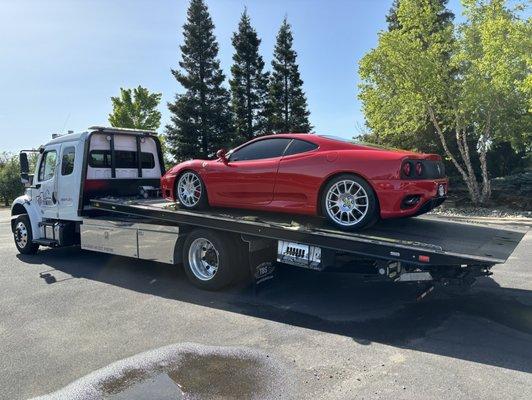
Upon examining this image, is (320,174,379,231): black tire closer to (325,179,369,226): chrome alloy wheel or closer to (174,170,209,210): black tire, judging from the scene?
(325,179,369,226): chrome alloy wheel

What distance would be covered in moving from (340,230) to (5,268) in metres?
6.32

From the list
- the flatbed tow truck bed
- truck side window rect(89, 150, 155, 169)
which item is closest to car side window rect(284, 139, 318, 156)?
the flatbed tow truck bed

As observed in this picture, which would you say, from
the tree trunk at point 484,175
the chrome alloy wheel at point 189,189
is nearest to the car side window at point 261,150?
the chrome alloy wheel at point 189,189

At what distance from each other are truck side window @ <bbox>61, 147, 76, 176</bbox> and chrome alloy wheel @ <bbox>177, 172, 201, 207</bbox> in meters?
2.74

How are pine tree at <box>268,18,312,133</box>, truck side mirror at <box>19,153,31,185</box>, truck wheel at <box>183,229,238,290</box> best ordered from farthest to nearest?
1. pine tree at <box>268,18,312,133</box>
2. truck side mirror at <box>19,153,31,185</box>
3. truck wheel at <box>183,229,238,290</box>

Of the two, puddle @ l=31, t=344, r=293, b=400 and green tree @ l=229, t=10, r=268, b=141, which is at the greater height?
green tree @ l=229, t=10, r=268, b=141

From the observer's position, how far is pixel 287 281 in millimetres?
6930

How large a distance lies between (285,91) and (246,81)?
316 cm

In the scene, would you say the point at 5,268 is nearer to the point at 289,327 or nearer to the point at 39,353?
the point at 39,353

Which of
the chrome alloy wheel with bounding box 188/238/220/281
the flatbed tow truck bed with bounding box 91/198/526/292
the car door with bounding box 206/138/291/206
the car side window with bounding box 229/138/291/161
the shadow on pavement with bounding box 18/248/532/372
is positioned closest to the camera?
the shadow on pavement with bounding box 18/248/532/372

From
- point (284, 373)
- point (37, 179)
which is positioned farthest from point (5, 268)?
point (284, 373)

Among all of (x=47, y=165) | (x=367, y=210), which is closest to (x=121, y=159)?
(x=47, y=165)

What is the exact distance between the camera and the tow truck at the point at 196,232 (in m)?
4.90

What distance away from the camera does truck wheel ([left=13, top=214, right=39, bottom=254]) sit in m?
9.34
